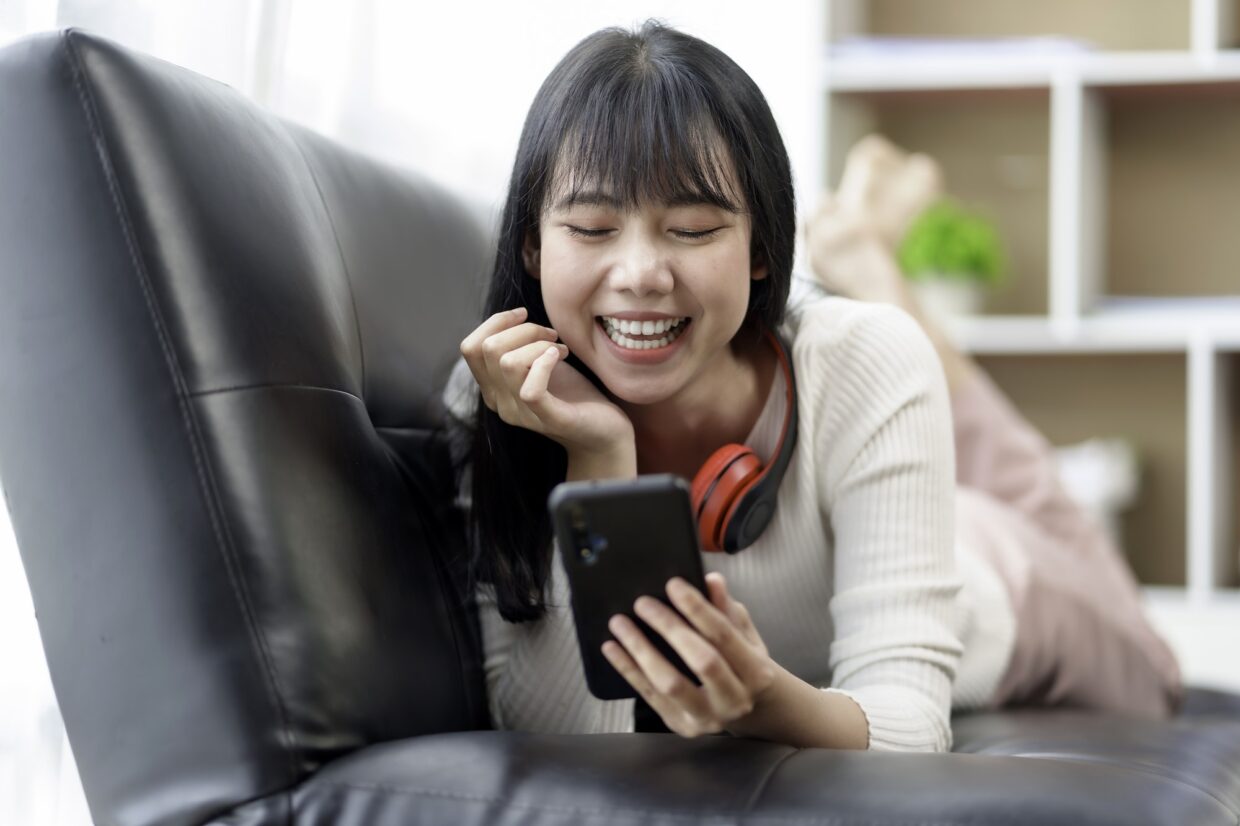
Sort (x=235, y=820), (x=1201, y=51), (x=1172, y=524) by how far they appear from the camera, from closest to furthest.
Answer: (x=235, y=820) → (x=1201, y=51) → (x=1172, y=524)

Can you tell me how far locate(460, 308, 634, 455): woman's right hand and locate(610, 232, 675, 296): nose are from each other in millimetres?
64

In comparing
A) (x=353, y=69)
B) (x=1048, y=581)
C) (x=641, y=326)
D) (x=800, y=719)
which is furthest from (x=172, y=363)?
(x=1048, y=581)

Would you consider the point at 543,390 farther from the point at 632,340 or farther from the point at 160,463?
the point at 160,463

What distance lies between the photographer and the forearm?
2.78ft

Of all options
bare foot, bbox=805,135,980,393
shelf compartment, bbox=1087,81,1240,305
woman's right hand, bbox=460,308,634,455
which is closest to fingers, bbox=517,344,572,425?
woman's right hand, bbox=460,308,634,455

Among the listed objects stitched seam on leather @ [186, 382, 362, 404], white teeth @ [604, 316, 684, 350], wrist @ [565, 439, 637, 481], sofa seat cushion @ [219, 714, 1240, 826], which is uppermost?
white teeth @ [604, 316, 684, 350]

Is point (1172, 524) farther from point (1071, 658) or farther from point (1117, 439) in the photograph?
point (1071, 658)

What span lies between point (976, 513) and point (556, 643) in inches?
30.0

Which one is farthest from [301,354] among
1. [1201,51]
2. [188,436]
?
[1201,51]

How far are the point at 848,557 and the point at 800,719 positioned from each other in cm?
22

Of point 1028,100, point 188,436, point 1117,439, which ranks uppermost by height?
point 1028,100

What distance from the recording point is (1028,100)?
9.96 ft

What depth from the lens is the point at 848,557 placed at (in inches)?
42.1

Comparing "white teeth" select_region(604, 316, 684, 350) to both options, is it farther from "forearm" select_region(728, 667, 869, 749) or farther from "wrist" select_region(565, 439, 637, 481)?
"forearm" select_region(728, 667, 869, 749)
